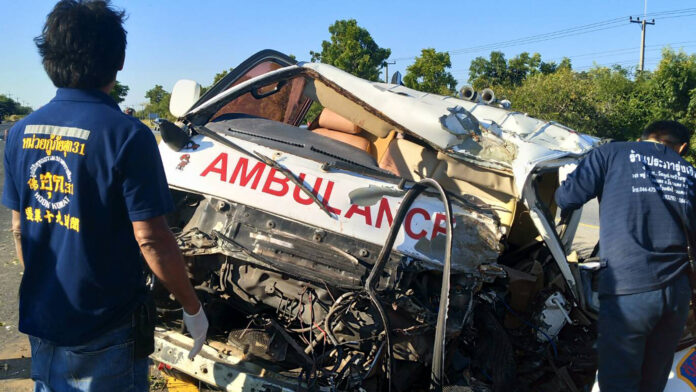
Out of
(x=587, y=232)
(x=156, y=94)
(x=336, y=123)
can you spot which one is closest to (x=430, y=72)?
(x=587, y=232)

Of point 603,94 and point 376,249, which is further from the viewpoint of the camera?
point 603,94

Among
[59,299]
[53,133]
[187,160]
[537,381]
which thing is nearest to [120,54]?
[53,133]

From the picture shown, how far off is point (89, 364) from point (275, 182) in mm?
1458

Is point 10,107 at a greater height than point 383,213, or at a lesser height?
greater

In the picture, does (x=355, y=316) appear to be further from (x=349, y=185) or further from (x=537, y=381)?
(x=537, y=381)

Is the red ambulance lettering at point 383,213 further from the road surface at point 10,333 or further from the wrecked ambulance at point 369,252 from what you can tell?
the road surface at point 10,333

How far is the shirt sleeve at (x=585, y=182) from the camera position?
296cm

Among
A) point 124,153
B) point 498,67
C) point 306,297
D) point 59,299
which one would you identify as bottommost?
point 306,297

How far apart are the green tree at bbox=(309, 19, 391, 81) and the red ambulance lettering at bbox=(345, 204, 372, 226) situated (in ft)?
78.7

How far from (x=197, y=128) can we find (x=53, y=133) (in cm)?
168

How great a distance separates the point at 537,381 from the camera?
11.2 ft

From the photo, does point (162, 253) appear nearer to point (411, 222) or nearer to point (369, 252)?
point (369, 252)

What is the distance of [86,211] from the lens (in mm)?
1713

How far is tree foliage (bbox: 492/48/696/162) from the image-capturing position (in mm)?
18562
